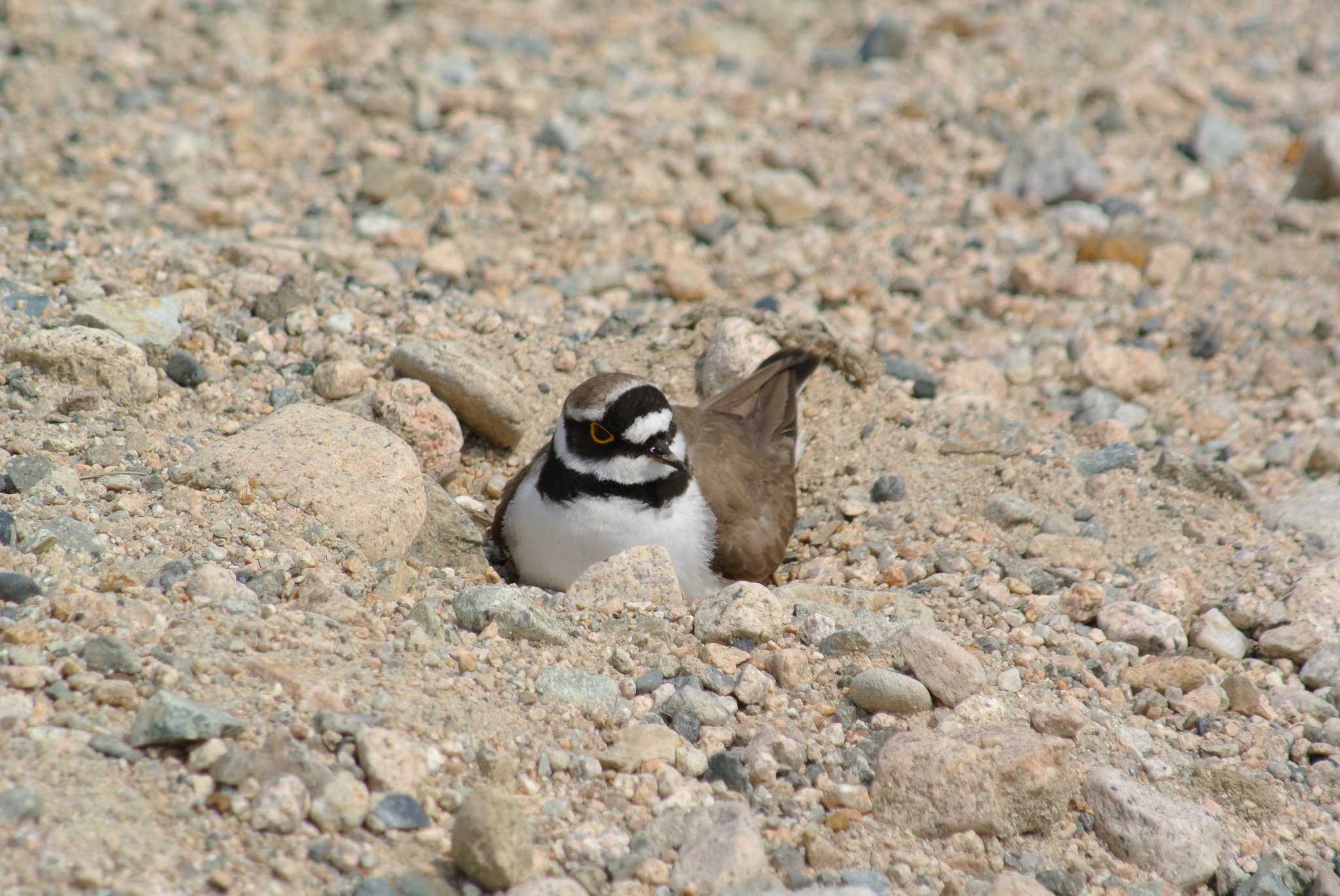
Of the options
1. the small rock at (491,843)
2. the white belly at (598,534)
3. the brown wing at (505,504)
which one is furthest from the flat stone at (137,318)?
the small rock at (491,843)

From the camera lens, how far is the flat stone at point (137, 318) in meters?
6.38

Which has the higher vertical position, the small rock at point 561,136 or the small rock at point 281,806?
the small rock at point 561,136

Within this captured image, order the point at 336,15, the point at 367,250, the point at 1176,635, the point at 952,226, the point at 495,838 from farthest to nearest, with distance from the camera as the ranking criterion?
the point at 336,15, the point at 952,226, the point at 367,250, the point at 1176,635, the point at 495,838

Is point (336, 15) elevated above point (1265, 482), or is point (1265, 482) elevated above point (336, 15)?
point (336, 15)

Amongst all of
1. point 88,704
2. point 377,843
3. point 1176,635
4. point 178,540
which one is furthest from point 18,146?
point 1176,635

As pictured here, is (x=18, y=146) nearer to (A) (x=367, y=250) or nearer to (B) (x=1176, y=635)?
(A) (x=367, y=250)

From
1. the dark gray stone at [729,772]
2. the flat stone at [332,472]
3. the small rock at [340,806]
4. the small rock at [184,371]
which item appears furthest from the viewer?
the small rock at [184,371]

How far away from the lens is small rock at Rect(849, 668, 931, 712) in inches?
186

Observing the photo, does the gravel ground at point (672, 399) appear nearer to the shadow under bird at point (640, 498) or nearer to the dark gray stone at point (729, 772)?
the dark gray stone at point (729, 772)

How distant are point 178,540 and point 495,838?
7.05 feet

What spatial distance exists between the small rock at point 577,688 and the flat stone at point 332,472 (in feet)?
4.17

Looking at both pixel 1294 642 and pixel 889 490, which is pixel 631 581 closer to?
pixel 889 490

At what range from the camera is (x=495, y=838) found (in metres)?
3.55

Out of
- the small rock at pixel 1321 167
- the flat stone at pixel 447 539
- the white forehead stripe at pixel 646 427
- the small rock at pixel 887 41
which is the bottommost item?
the flat stone at pixel 447 539
